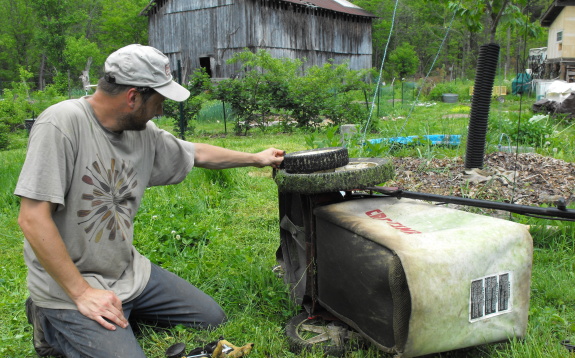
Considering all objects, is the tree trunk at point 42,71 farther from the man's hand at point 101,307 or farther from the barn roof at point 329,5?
the man's hand at point 101,307

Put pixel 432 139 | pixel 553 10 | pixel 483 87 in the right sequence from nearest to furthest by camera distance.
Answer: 1. pixel 483 87
2. pixel 432 139
3. pixel 553 10

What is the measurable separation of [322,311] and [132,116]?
57.3 inches

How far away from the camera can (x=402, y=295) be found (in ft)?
6.92

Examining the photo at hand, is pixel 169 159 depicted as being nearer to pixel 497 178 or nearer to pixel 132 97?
pixel 132 97

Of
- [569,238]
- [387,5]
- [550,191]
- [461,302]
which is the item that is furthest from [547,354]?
[387,5]

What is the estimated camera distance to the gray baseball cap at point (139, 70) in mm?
2545

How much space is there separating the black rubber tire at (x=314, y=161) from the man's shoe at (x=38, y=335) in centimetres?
151

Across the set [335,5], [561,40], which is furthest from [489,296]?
[335,5]

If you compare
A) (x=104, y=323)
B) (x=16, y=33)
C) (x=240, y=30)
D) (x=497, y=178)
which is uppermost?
(x=16, y=33)

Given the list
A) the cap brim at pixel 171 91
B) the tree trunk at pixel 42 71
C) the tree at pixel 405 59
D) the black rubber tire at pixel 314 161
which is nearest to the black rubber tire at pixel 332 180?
the black rubber tire at pixel 314 161

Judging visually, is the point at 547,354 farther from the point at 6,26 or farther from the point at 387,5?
the point at 6,26

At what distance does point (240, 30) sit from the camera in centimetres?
2589

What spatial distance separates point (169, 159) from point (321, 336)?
137cm

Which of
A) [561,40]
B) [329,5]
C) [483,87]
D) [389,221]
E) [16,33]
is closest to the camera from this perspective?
[389,221]
